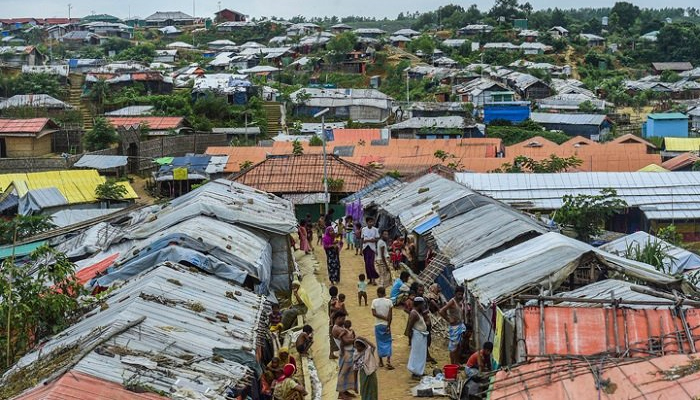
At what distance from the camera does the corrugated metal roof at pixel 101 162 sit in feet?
107

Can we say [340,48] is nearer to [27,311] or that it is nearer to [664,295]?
[27,311]

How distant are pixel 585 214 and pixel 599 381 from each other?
12118mm

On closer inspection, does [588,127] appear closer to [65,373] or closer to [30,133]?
[30,133]

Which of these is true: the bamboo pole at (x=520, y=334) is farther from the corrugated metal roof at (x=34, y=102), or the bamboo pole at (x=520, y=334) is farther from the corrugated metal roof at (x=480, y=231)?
the corrugated metal roof at (x=34, y=102)

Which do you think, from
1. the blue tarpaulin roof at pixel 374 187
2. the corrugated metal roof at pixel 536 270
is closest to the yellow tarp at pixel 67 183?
the blue tarpaulin roof at pixel 374 187

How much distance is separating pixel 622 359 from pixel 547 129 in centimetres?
3926

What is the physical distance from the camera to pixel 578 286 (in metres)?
11.4

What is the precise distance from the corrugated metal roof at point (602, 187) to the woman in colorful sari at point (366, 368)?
13.3m

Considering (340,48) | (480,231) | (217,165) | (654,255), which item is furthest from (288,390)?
(340,48)

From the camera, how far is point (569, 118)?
152 ft

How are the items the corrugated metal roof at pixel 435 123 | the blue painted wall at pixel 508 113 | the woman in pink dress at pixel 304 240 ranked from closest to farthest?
the woman in pink dress at pixel 304 240 < the corrugated metal roof at pixel 435 123 < the blue painted wall at pixel 508 113

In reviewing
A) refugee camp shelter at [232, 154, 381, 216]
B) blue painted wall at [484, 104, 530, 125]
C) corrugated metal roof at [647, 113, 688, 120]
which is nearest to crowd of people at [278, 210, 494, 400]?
refugee camp shelter at [232, 154, 381, 216]

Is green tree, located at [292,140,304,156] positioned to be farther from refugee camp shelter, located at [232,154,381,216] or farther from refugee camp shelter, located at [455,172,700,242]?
refugee camp shelter, located at [455,172,700,242]

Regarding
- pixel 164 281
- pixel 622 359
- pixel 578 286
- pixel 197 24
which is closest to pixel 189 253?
pixel 164 281
